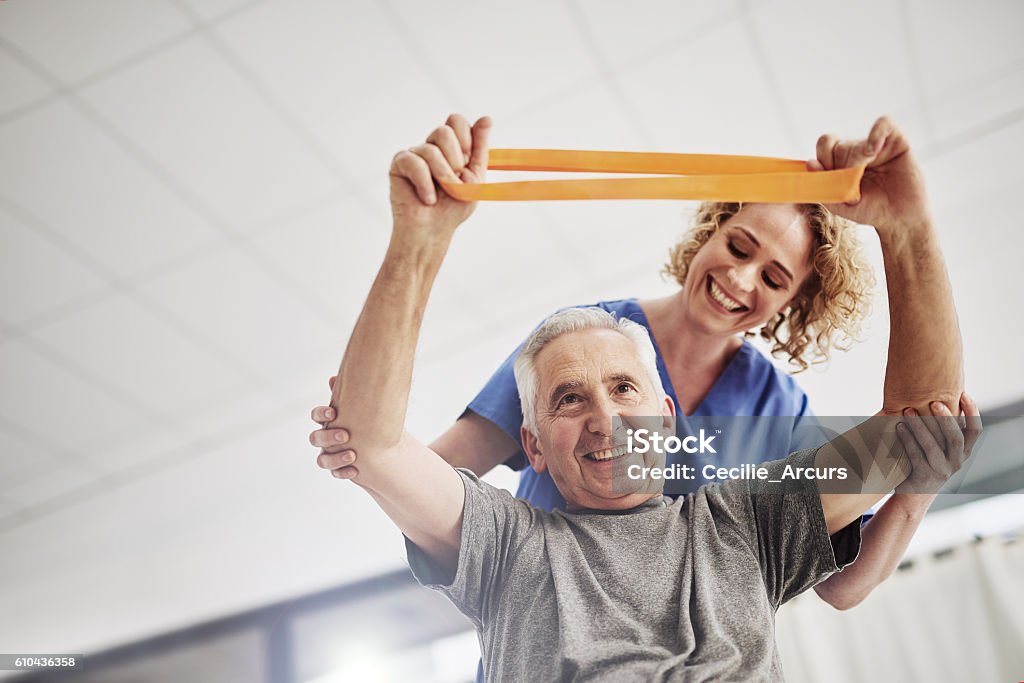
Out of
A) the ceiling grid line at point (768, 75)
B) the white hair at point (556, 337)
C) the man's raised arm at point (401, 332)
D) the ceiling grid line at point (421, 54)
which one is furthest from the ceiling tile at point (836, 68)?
the man's raised arm at point (401, 332)

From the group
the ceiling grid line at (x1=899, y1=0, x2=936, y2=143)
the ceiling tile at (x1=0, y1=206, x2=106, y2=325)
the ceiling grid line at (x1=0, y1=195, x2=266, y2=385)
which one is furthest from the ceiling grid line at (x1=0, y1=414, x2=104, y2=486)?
the ceiling grid line at (x1=899, y1=0, x2=936, y2=143)

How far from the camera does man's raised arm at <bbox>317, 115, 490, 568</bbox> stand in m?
0.62

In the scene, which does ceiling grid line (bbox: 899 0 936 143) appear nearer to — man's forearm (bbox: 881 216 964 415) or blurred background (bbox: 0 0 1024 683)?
blurred background (bbox: 0 0 1024 683)

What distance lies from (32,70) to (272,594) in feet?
3.39

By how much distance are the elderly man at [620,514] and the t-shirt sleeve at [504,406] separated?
0.15 meters

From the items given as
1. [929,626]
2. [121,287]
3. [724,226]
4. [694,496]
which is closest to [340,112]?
[121,287]

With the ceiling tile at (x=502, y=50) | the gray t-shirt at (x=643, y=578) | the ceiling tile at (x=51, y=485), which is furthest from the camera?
the ceiling tile at (x=51, y=485)

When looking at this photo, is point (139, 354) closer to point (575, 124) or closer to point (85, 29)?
point (85, 29)

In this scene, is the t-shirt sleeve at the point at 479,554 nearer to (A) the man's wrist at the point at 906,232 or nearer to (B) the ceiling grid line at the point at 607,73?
(A) the man's wrist at the point at 906,232

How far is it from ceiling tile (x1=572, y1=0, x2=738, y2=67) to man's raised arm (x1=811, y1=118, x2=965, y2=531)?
979mm

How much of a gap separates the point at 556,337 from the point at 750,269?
0.26 m

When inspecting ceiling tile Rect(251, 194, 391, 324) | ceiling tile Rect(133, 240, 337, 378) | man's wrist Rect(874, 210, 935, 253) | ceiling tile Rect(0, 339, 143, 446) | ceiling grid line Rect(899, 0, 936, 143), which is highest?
ceiling grid line Rect(899, 0, 936, 143)

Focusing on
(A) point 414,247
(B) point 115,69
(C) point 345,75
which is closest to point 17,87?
(B) point 115,69

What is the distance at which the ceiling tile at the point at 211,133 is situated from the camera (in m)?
1.52
